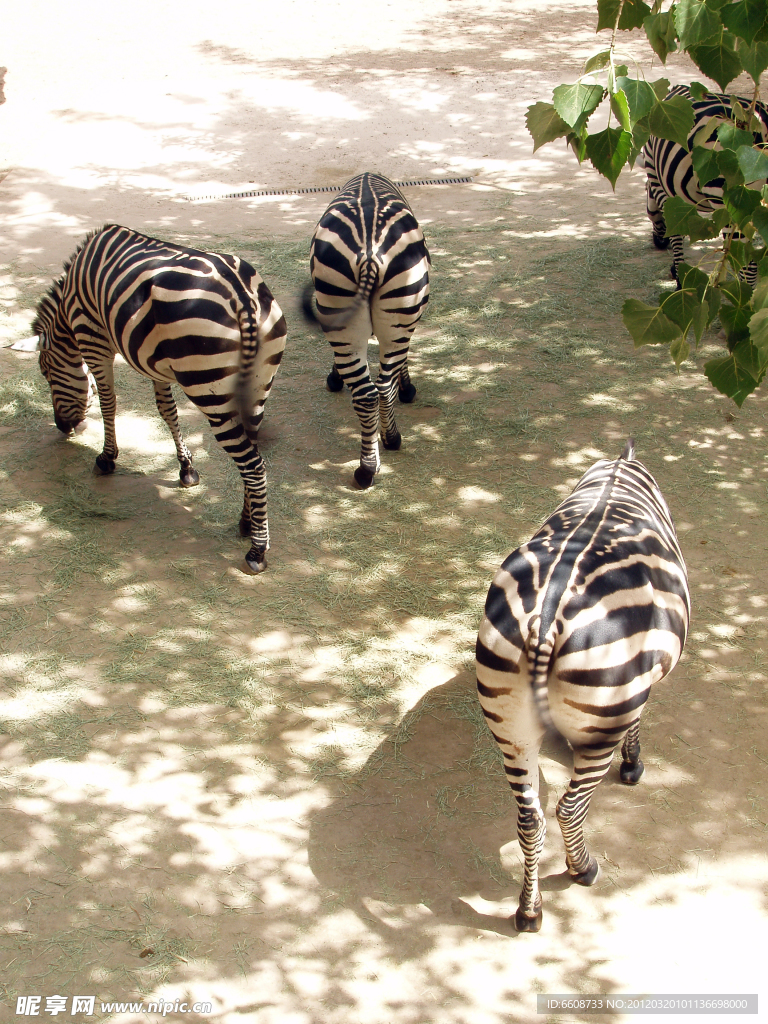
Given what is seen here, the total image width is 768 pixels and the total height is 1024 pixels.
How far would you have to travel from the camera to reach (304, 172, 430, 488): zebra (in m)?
5.28

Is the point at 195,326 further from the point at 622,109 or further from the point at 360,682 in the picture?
the point at 622,109

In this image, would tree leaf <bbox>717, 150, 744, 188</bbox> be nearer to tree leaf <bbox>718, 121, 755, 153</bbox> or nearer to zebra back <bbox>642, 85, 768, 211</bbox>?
tree leaf <bbox>718, 121, 755, 153</bbox>

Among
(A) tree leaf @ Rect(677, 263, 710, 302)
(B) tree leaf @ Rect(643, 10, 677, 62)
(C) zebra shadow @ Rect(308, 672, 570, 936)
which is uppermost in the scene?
(B) tree leaf @ Rect(643, 10, 677, 62)

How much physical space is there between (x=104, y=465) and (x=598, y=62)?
4.72 metres

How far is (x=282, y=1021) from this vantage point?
3.16 m

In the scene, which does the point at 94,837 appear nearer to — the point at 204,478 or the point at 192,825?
the point at 192,825

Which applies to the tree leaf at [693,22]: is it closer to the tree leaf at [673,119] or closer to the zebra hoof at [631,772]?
the tree leaf at [673,119]

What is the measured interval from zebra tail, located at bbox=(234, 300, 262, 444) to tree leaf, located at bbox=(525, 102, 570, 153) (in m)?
2.56

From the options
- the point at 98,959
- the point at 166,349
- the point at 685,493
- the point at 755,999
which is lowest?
the point at 98,959

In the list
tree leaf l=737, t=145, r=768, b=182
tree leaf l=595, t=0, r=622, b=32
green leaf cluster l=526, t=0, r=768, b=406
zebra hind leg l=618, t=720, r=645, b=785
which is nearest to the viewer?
green leaf cluster l=526, t=0, r=768, b=406

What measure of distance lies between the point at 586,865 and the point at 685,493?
3.02 metres

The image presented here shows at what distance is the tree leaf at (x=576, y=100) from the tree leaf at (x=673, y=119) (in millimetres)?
373

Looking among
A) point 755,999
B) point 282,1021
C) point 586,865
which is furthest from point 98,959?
point 755,999

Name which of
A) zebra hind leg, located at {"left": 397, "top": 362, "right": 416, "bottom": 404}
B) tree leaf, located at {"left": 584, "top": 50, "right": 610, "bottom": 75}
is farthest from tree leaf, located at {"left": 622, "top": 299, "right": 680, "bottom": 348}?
zebra hind leg, located at {"left": 397, "top": 362, "right": 416, "bottom": 404}
